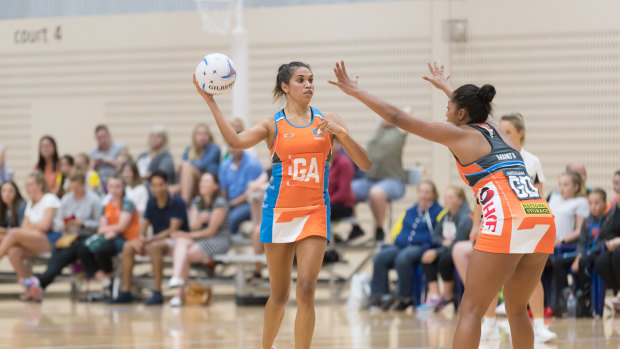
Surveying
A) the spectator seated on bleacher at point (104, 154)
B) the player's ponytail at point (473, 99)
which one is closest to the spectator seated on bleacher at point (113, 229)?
the spectator seated on bleacher at point (104, 154)

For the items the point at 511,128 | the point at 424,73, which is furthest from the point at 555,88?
the point at 511,128

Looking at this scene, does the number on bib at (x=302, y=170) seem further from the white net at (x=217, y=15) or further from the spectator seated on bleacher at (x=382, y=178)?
the white net at (x=217, y=15)

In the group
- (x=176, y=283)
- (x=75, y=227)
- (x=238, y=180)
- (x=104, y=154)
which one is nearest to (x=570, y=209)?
(x=238, y=180)

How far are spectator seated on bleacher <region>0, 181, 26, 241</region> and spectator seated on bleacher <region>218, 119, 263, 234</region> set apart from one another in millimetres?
2941

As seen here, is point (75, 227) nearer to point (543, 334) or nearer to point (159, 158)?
point (159, 158)

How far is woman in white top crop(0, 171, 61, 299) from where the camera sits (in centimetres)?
1217

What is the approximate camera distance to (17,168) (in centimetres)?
1675

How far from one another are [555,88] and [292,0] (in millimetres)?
4597

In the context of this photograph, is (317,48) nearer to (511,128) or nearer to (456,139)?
(511,128)

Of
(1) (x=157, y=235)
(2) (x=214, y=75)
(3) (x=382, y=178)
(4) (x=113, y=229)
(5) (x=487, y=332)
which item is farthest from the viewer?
(3) (x=382, y=178)

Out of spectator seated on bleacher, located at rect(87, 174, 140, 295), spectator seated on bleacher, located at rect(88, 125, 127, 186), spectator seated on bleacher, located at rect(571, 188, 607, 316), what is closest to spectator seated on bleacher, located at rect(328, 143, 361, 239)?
spectator seated on bleacher, located at rect(87, 174, 140, 295)

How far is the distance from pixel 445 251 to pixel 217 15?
533 cm

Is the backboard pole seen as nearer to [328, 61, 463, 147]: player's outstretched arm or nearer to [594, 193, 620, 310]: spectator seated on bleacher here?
[594, 193, 620, 310]: spectator seated on bleacher

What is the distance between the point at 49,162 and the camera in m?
13.3
